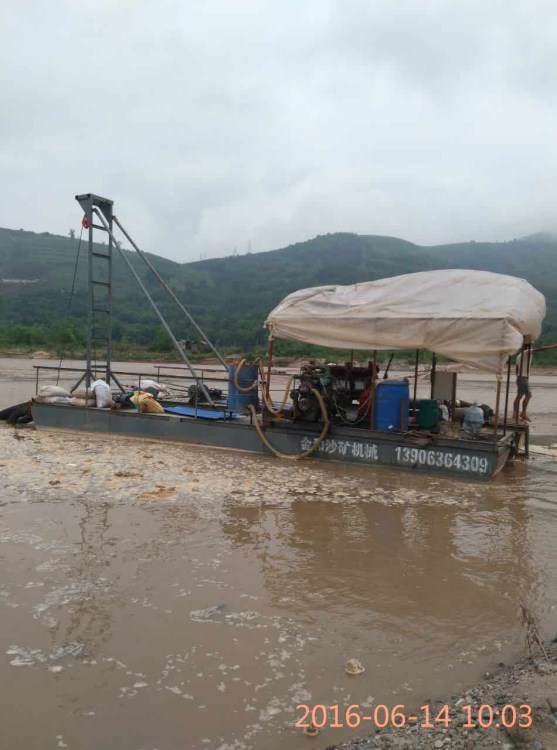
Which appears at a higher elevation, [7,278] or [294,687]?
[7,278]

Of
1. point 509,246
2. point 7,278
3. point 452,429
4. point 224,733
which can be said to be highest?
point 509,246

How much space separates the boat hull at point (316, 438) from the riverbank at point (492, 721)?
5446 mm

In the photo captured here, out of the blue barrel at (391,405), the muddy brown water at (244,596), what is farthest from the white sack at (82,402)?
the blue barrel at (391,405)

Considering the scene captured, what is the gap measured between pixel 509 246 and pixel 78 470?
203244mm

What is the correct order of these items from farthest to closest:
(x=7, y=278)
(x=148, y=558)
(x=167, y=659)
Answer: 1. (x=7, y=278)
2. (x=148, y=558)
3. (x=167, y=659)

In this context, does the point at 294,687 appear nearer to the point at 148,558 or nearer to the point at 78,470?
the point at 148,558

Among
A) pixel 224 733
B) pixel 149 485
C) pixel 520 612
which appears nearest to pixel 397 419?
pixel 149 485

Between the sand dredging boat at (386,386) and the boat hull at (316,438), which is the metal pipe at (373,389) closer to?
the sand dredging boat at (386,386)

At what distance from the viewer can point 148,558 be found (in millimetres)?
5871

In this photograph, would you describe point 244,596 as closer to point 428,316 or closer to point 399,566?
point 399,566

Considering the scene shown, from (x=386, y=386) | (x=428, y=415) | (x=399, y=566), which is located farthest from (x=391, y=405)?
(x=399, y=566)

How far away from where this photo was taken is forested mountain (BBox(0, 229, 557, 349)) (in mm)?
67012

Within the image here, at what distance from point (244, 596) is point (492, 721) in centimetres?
241

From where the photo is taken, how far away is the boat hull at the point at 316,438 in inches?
358
